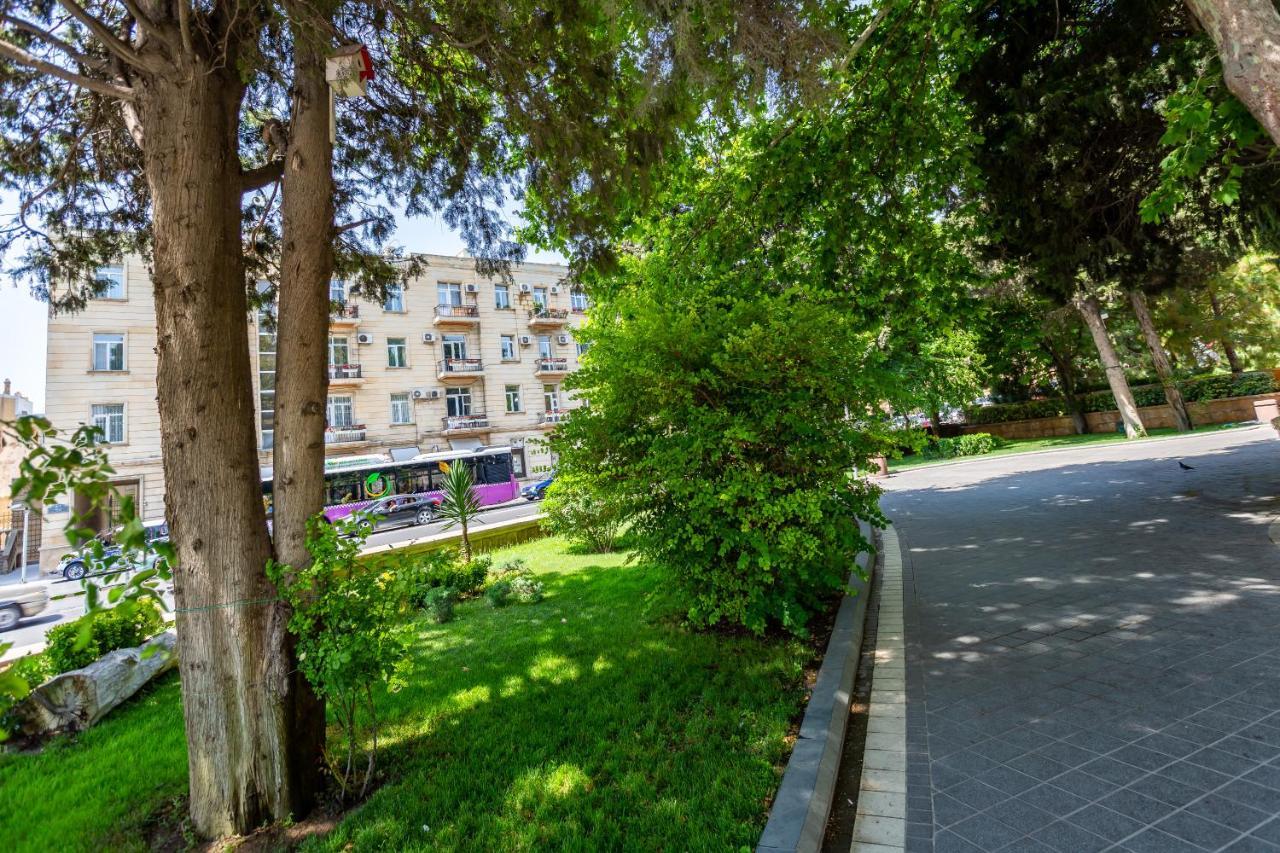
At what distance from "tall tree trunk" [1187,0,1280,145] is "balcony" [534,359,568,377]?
30.8 meters

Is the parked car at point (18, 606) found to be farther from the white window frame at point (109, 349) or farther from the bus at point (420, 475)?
the white window frame at point (109, 349)

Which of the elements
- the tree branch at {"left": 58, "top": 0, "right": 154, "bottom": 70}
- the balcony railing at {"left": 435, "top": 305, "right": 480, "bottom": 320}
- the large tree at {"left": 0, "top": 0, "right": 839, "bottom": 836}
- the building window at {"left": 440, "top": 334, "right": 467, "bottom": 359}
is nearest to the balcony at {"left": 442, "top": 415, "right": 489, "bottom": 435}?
the building window at {"left": 440, "top": 334, "right": 467, "bottom": 359}

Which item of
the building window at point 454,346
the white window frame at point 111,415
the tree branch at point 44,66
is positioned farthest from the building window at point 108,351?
the tree branch at point 44,66

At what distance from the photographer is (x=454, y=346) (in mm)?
31000

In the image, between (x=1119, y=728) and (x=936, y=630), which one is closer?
(x=1119, y=728)

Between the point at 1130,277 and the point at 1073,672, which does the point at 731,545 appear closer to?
the point at 1073,672

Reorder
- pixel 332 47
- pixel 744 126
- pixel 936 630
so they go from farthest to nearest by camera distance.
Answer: pixel 744 126
pixel 936 630
pixel 332 47

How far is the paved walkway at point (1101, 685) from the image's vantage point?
247 cm

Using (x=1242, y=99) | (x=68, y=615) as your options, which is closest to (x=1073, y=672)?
(x=1242, y=99)

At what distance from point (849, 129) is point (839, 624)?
19.0 ft

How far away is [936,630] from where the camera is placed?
502 cm

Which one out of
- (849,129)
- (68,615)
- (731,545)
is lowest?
(68,615)

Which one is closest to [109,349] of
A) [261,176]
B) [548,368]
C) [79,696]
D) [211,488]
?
[548,368]

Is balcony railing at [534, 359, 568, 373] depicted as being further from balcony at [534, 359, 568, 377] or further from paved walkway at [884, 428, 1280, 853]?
paved walkway at [884, 428, 1280, 853]
